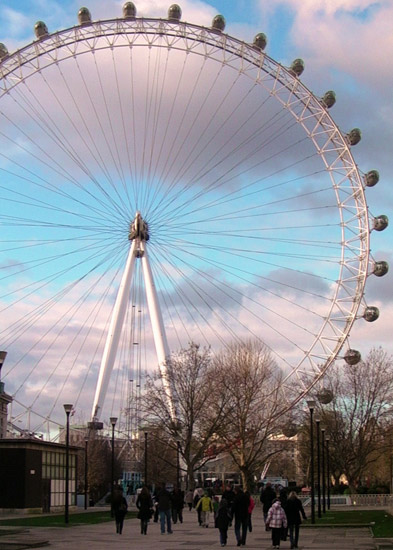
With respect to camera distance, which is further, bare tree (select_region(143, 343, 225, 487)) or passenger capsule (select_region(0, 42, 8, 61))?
bare tree (select_region(143, 343, 225, 487))

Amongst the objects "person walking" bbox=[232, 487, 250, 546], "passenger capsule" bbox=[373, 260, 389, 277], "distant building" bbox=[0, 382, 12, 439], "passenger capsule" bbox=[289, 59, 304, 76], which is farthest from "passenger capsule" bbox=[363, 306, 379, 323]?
"distant building" bbox=[0, 382, 12, 439]

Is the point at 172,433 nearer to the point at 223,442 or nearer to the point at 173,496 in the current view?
the point at 223,442

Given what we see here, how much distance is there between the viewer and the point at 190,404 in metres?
69.6

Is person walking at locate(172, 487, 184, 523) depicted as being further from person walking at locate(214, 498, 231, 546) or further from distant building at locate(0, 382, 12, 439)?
distant building at locate(0, 382, 12, 439)

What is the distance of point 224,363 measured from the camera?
7612 cm

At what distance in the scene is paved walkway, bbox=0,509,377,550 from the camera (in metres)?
27.5

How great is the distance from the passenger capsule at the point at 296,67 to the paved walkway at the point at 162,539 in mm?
27247

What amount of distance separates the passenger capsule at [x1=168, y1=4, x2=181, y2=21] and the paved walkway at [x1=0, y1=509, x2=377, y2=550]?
27.5m

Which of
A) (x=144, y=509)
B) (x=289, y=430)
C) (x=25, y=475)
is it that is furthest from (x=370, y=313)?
(x=144, y=509)

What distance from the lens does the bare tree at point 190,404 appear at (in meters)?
69.5

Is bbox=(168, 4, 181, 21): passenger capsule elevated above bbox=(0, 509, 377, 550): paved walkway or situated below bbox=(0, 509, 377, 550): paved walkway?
above

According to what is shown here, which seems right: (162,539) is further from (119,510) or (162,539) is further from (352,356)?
(352,356)

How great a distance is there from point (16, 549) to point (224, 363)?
169 feet

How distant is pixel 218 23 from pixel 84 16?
7.41 metres
